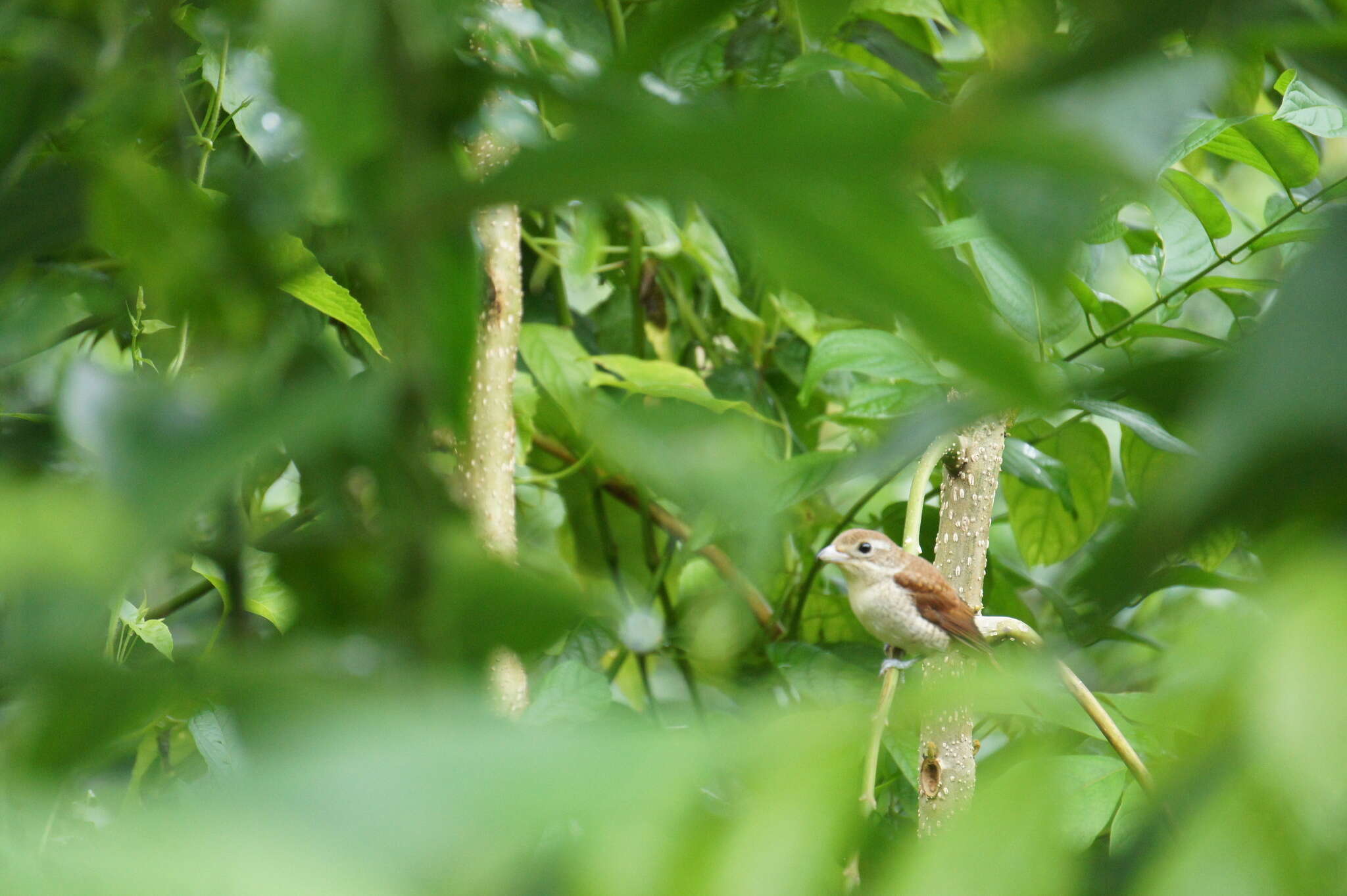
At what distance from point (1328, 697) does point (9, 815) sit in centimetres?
18

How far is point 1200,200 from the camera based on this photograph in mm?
604

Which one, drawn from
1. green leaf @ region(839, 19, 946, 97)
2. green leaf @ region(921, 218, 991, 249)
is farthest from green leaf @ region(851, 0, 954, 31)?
green leaf @ region(921, 218, 991, 249)

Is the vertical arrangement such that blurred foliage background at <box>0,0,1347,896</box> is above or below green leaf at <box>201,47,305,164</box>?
above

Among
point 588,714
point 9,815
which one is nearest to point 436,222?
point 9,815

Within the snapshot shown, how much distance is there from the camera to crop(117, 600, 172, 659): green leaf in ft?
1.47

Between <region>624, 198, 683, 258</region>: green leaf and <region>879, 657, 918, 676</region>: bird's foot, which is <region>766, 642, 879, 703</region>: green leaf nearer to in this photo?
<region>879, 657, 918, 676</region>: bird's foot

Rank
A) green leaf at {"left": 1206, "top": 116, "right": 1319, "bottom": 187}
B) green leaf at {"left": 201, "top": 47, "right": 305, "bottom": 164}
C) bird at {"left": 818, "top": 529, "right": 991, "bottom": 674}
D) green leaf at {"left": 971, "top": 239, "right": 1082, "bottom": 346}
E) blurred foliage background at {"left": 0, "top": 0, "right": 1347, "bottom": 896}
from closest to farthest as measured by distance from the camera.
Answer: blurred foliage background at {"left": 0, "top": 0, "right": 1347, "bottom": 896}, green leaf at {"left": 201, "top": 47, "right": 305, "bottom": 164}, green leaf at {"left": 1206, "top": 116, "right": 1319, "bottom": 187}, green leaf at {"left": 971, "top": 239, "right": 1082, "bottom": 346}, bird at {"left": 818, "top": 529, "right": 991, "bottom": 674}

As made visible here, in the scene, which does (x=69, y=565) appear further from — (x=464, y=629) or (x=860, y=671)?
(x=860, y=671)

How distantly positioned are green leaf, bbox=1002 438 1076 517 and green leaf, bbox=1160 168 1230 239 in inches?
6.4

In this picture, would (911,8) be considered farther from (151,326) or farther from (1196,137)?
(151,326)

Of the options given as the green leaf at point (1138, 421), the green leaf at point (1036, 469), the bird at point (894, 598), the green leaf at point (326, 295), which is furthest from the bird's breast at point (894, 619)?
the green leaf at point (326, 295)

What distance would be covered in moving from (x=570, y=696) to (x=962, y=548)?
210 mm

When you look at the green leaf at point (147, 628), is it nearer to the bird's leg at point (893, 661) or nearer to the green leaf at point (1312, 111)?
the bird's leg at point (893, 661)

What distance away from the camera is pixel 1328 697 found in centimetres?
10
